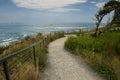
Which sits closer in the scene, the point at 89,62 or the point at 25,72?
the point at 25,72

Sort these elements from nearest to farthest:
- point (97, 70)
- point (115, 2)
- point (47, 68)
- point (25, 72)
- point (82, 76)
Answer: point (25, 72), point (82, 76), point (97, 70), point (47, 68), point (115, 2)

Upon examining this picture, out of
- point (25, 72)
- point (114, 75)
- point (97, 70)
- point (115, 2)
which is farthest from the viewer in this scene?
point (115, 2)

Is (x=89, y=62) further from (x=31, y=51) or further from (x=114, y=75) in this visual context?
(x=31, y=51)

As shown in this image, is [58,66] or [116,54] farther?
[58,66]

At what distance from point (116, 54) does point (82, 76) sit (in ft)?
5.71

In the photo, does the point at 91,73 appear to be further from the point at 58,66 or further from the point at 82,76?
the point at 58,66

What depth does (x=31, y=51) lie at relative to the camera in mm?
6383

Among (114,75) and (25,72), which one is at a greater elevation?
(25,72)

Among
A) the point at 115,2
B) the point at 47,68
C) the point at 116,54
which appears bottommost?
the point at 47,68

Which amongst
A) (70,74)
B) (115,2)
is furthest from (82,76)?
(115,2)

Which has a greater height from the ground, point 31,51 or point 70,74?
point 31,51

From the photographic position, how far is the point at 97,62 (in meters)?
6.55

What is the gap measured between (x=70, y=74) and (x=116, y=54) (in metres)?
1.96

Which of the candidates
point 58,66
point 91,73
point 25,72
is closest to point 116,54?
point 91,73
